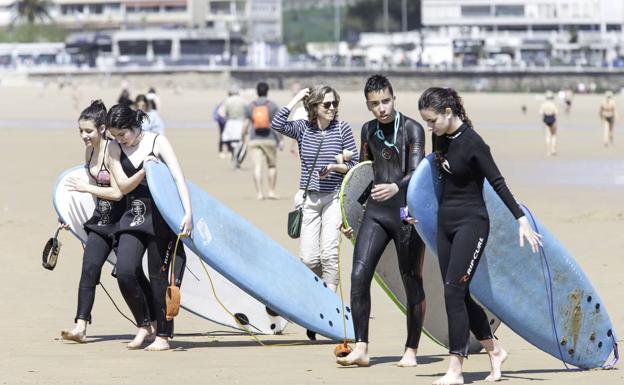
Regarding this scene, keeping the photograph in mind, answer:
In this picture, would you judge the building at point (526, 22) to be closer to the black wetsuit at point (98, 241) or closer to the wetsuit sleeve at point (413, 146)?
the black wetsuit at point (98, 241)

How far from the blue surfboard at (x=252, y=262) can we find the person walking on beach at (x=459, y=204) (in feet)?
4.89

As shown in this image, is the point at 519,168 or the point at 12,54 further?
the point at 12,54

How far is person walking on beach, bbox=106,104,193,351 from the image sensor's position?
296 inches

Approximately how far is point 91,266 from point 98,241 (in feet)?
0.47

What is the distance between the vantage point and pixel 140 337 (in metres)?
7.84

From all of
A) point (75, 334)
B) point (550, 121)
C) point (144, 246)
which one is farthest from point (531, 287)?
point (550, 121)

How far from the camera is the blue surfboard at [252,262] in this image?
294 inches

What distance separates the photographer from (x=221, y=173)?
2300 centimetres

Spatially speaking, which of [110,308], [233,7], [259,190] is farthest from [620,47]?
[110,308]

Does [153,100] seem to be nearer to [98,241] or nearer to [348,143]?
[348,143]

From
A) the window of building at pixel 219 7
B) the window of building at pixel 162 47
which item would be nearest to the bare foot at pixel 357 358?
the window of building at pixel 162 47

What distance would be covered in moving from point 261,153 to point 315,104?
883cm

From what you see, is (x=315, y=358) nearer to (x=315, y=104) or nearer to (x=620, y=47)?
(x=315, y=104)

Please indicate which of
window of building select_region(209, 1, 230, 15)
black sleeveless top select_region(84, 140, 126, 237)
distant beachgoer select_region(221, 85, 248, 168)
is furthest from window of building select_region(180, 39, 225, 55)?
black sleeveless top select_region(84, 140, 126, 237)
